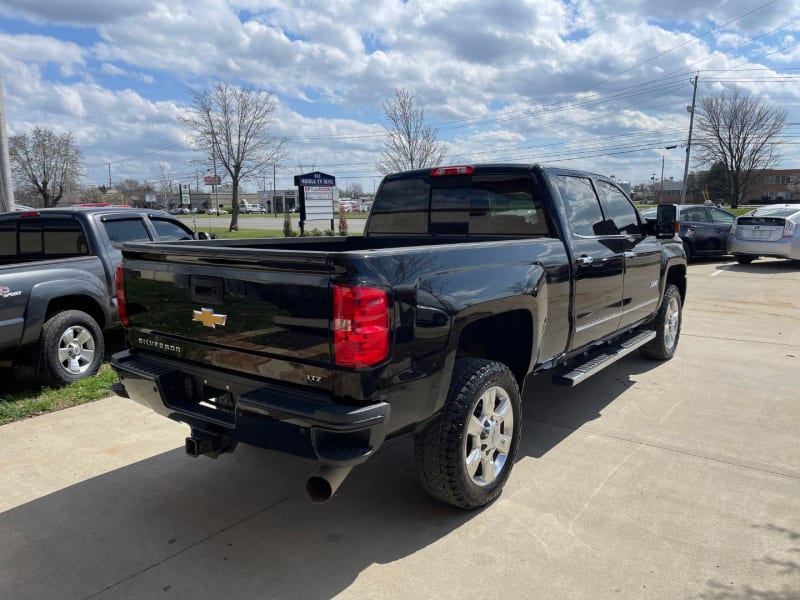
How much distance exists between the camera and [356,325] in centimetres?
253

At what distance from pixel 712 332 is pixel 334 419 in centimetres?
691

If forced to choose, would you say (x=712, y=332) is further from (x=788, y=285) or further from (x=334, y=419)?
(x=334, y=419)

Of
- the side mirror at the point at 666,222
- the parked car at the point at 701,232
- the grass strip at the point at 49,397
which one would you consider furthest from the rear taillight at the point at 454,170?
the parked car at the point at 701,232

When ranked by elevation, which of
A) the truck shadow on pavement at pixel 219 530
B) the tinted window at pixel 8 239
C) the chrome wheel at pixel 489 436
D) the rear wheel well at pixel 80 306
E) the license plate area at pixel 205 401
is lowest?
the truck shadow on pavement at pixel 219 530

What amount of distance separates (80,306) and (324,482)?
437cm

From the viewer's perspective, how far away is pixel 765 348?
691 cm

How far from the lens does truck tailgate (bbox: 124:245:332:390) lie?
2.62 meters

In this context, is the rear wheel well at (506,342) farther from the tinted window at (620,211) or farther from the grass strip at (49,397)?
the grass strip at (49,397)

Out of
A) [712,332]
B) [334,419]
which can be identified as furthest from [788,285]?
[334,419]

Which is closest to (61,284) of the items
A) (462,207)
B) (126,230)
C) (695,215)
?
(126,230)

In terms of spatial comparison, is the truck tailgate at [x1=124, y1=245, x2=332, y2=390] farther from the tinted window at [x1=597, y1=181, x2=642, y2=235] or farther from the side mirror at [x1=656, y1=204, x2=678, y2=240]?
the side mirror at [x1=656, y1=204, x2=678, y2=240]

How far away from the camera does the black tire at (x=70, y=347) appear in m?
5.32

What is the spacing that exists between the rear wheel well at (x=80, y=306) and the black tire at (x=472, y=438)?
13.6 feet

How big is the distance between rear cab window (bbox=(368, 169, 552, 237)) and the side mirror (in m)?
Result: 1.85
